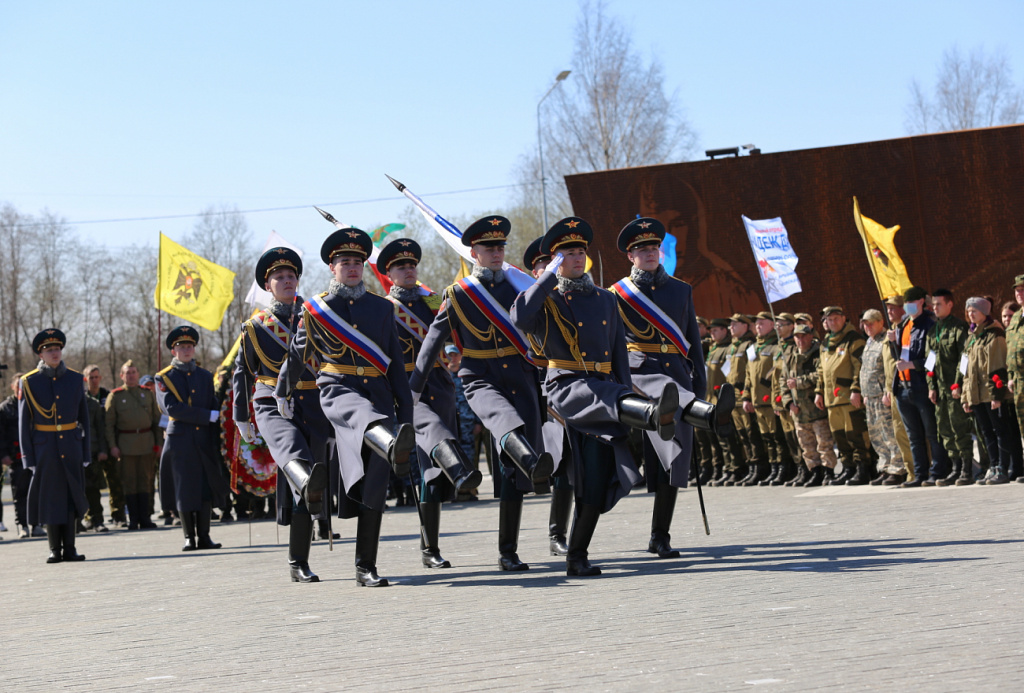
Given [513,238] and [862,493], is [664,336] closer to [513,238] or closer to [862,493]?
[862,493]

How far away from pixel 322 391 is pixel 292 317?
1458 millimetres

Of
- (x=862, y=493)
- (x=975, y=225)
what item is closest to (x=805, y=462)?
(x=862, y=493)

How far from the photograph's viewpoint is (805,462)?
15.2 meters

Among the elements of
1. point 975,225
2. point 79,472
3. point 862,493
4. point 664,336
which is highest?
point 975,225

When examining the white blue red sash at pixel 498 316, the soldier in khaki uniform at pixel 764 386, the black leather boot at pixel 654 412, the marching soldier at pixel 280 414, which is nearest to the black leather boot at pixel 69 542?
the marching soldier at pixel 280 414

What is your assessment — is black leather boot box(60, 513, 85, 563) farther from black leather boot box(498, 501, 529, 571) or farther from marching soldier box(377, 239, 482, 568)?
black leather boot box(498, 501, 529, 571)

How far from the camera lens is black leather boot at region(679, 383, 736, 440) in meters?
7.39

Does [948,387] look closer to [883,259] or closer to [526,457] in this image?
[883,259]

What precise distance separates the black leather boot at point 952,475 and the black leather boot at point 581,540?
6.79 metres

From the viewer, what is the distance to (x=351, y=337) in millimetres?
8008

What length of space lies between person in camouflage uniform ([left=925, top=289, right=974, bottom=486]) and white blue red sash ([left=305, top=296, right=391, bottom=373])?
24.1ft

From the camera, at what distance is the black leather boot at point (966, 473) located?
42.8 feet

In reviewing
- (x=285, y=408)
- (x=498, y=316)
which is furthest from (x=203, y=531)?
(x=498, y=316)

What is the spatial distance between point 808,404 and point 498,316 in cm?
762
